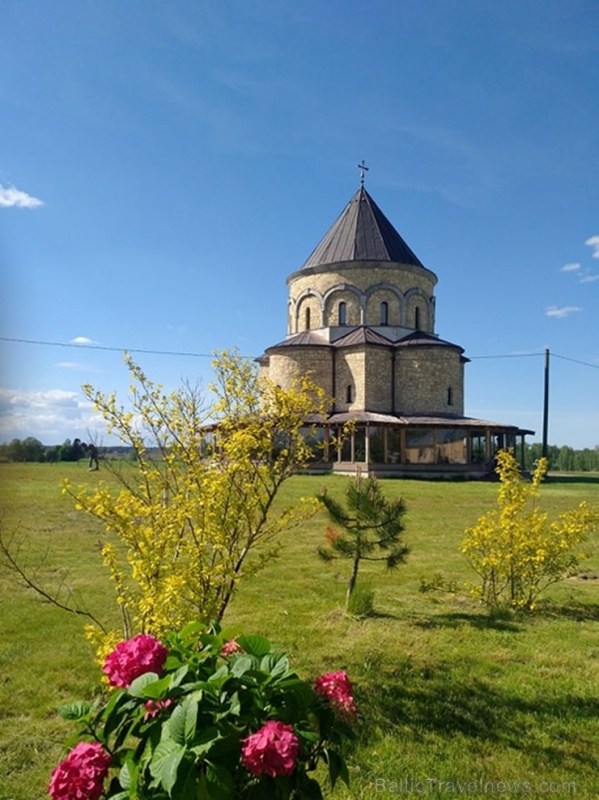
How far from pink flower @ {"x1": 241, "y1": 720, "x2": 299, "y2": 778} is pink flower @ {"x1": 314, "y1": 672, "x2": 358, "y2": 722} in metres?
0.52

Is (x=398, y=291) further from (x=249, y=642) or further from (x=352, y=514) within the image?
(x=249, y=642)

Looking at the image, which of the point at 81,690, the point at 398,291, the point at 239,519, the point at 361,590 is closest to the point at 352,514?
the point at 361,590

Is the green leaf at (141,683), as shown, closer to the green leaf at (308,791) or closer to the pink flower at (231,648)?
the pink flower at (231,648)

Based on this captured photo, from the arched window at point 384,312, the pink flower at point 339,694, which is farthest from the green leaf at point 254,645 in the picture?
the arched window at point 384,312

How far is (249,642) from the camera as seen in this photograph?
273 cm

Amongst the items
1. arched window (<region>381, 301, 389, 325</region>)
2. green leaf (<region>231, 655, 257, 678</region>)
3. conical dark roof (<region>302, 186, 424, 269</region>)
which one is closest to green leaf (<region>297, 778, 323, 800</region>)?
green leaf (<region>231, 655, 257, 678</region>)

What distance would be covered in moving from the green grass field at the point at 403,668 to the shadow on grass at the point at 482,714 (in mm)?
15

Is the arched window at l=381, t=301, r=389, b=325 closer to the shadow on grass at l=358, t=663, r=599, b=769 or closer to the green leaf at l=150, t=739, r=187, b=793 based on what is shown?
the shadow on grass at l=358, t=663, r=599, b=769

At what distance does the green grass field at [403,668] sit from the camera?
12.6 feet

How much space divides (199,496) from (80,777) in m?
2.73

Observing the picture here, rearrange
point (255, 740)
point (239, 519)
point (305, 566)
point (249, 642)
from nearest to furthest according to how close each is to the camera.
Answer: point (255, 740)
point (249, 642)
point (239, 519)
point (305, 566)

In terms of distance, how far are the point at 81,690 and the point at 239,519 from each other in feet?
6.94

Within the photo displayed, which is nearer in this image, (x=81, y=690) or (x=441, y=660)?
(x=81, y=690)

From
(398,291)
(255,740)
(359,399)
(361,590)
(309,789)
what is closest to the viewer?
(255,740)
